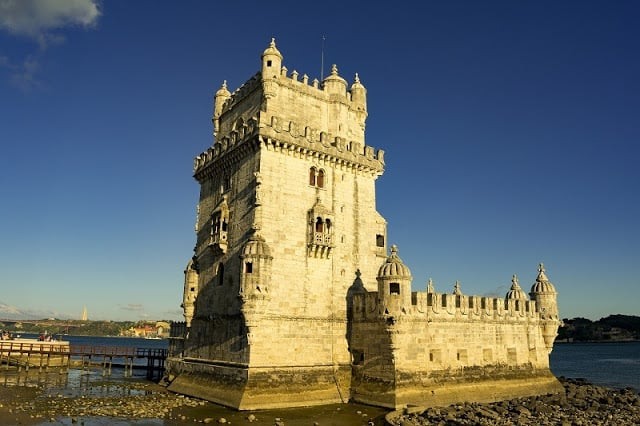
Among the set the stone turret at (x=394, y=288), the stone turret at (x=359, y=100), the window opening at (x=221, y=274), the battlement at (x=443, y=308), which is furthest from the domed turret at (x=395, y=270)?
the stone turret at (x=359, y=100)

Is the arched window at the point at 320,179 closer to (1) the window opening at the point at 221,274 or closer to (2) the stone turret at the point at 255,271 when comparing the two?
(2) the stone turret at the point at 255,271

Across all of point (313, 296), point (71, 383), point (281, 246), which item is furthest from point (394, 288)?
point (71, 383)

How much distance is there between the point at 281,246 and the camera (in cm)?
3228

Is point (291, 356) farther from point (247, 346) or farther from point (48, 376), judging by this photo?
point (48, 376)

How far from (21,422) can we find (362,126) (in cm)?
2866

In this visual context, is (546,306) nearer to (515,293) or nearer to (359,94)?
(515,293)

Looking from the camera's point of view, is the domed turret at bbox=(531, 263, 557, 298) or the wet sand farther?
the domed turret at bbox=(531, 263, 557, 298)

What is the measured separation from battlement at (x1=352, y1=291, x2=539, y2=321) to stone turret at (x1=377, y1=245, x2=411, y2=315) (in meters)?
0.09

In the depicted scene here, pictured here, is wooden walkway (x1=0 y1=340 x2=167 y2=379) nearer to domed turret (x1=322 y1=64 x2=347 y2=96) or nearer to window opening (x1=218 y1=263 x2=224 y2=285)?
window opening (x1=218 y1=263 x2=224 y2=285)


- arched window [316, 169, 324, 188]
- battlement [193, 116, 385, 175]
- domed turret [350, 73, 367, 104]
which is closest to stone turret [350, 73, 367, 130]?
domed turret [350, 73, 367, 104]

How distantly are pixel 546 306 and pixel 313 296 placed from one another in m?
20.6

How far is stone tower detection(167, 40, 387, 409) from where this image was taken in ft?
99.8

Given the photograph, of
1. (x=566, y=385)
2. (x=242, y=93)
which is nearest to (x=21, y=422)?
(x=242, y=93)

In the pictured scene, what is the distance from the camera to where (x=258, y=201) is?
104 ft
